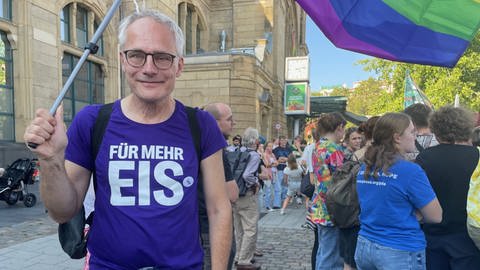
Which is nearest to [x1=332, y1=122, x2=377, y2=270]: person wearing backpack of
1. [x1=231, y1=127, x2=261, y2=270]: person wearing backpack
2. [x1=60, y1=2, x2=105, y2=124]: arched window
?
[x1=231, y1=127, x2=261, y2=270]: person wearing backpack

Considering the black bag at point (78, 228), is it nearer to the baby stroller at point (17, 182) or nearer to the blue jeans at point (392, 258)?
the blue jeans at point (392, 258)

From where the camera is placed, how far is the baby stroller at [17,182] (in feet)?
26.6

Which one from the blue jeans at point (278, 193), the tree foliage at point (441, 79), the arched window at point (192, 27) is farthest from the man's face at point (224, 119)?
the arched window at point (192, 27)

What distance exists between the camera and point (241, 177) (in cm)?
437

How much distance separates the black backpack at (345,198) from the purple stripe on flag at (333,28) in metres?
1.01

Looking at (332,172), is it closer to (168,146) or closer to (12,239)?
(168,146)

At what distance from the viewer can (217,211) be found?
159 cm

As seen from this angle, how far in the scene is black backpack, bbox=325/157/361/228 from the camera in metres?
3.08

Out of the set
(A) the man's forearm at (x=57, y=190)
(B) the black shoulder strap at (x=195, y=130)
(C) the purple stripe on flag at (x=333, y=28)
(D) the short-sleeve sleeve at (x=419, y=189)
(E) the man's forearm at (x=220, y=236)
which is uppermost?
Answer: (C) the purple stripe on flag at (x=333, y=28)

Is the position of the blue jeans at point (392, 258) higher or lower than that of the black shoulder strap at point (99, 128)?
lower

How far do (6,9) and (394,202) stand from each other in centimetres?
1502

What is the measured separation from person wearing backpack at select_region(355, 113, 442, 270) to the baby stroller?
8.44 metres

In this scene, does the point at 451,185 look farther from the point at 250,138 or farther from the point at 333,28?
the point at 250,138

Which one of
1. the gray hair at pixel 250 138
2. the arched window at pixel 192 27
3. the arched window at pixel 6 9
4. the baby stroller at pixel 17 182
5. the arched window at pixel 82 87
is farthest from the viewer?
the arched window at pixel 192 27
